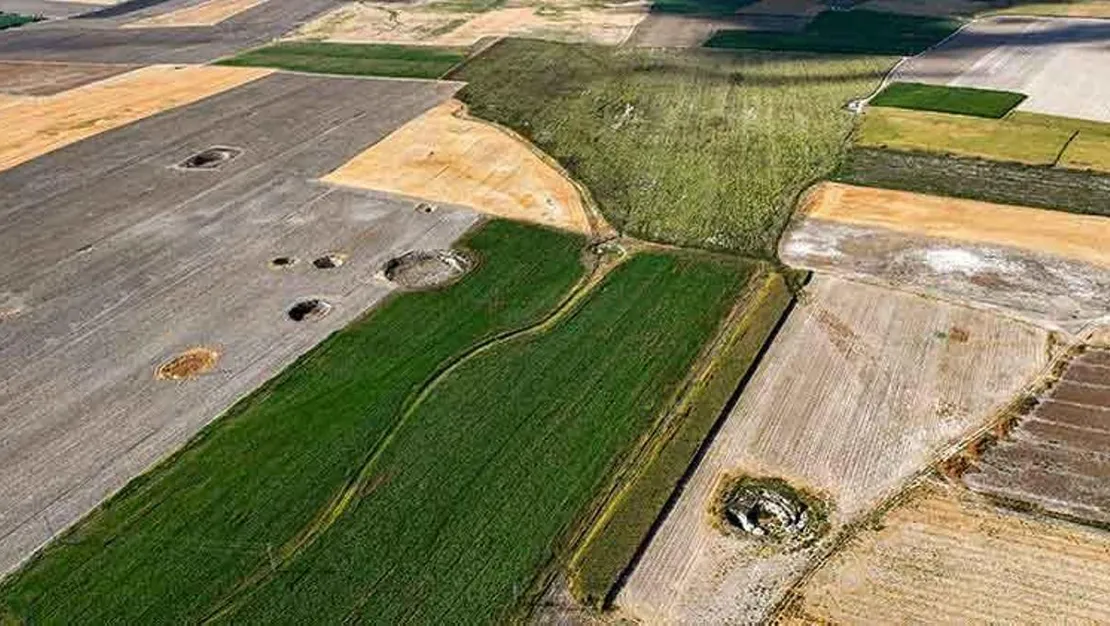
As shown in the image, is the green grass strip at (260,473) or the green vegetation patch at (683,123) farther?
the green vegetation patch at (683,123)

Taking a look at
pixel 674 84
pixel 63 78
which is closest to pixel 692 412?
pixel 674 84

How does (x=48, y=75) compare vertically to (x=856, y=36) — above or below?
below

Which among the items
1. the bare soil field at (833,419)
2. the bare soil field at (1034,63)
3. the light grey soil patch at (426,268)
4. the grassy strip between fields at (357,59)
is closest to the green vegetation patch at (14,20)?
the grassy strip between fields at (357,59)

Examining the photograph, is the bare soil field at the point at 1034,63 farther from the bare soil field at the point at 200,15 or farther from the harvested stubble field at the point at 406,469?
the bare soil field at the point at 200,15

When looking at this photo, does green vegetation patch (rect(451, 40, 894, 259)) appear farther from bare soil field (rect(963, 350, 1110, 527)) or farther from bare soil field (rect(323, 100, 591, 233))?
bare soil field (rect(963, 350, 1110, 527))

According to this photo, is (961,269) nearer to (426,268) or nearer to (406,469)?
(426,268)

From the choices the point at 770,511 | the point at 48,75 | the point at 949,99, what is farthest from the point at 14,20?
the point at 770,511
